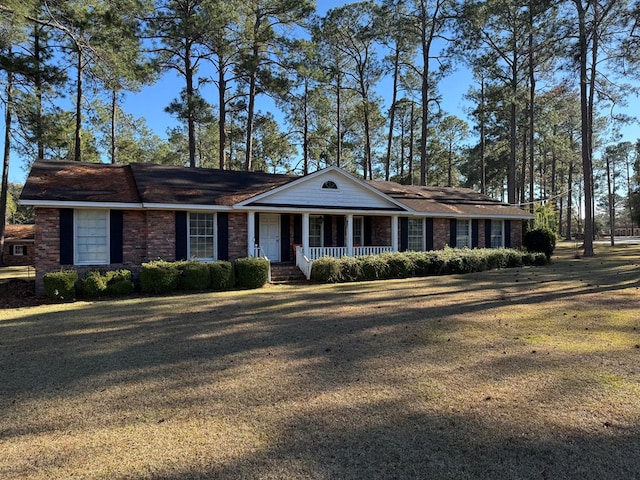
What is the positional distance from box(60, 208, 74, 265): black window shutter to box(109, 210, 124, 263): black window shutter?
1038 millimetres

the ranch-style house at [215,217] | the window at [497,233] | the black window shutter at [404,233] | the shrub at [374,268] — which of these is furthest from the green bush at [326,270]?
the window at [497,233]

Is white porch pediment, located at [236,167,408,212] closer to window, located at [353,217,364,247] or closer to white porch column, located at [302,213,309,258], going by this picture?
white porch column, located at [302,213,309,258]

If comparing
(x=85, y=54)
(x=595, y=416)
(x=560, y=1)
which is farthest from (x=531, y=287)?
(x=560, y=1)

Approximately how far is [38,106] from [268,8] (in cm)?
1374

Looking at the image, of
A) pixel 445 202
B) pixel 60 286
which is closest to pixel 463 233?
pixel 445 202

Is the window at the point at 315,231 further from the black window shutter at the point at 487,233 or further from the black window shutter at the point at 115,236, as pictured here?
the black window shutter at the point at 487,233

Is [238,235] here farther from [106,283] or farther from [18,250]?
[18,250]

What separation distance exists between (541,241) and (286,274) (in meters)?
12.7

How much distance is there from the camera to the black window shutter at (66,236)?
11914mm

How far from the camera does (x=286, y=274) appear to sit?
14234 mm

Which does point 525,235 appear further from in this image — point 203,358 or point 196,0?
point 196,0

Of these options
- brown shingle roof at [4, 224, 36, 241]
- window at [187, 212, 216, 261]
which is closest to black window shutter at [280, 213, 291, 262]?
window at [187, 212, 216, 261]

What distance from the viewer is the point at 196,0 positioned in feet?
72.1

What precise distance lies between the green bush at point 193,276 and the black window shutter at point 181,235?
1.68m
